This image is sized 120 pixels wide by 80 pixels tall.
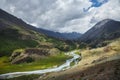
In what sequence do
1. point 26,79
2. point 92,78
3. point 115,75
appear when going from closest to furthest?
point 115,75, point 92,78, point 26,79

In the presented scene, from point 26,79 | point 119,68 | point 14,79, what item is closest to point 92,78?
point 119,68

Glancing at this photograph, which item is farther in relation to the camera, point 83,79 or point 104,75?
point 83,79

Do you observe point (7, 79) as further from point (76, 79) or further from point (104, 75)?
point (104, 75)

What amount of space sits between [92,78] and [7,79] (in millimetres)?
97361

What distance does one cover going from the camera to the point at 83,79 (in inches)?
2128

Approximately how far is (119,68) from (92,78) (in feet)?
19.2

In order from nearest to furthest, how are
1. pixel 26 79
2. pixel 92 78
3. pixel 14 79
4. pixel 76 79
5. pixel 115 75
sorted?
pixel 115 75, pixel 92 78, pixel 76 79, pixel 26 79, pixel 14 79

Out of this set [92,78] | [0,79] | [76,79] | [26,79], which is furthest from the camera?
[0,79]

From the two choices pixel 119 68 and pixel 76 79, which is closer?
pixel 119 68

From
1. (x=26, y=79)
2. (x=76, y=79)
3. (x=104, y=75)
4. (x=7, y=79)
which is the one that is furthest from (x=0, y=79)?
(x=104, y=75)

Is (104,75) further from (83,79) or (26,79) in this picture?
(26,79)

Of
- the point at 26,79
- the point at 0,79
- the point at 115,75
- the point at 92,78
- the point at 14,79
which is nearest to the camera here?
the point at 115,75

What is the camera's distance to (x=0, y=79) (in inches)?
5679

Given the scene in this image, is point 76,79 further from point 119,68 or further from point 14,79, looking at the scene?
point 14,79
